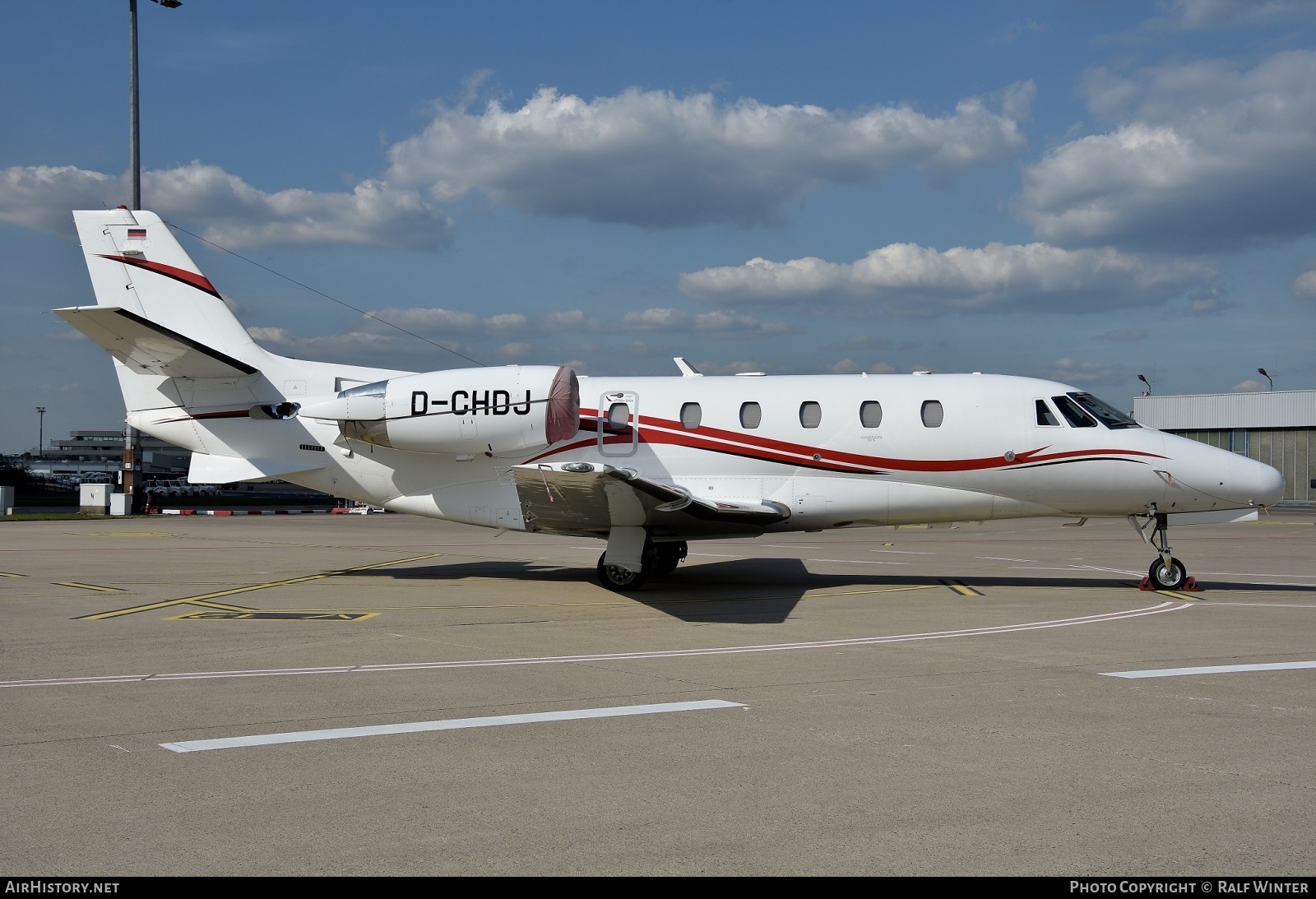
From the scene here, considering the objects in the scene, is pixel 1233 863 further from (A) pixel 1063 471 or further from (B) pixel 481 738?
(A) pixel 1063 471

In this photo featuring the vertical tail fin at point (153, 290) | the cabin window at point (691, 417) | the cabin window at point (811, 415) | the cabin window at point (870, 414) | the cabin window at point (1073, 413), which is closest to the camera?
the cabin window at point (1073, 413)

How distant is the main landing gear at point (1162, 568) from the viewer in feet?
50.2

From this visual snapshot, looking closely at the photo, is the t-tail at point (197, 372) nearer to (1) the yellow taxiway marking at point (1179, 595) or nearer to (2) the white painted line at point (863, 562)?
(2) the white painted line at point (863, 562)

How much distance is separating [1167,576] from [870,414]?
16.7 ft

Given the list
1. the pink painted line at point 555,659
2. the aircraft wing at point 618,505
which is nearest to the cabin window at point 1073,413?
the pink painted line at point 555,659

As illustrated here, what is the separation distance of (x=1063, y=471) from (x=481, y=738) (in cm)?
1148

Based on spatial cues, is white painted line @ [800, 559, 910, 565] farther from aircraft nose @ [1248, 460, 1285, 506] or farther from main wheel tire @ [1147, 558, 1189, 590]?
aircraft nose @ [1248, 460, 1285, 506]

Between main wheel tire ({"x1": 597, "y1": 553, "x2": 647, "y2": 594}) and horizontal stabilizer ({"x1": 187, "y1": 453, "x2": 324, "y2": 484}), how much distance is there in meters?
5.40

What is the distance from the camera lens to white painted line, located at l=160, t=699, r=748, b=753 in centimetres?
635

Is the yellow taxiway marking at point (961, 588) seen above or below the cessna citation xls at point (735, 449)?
below

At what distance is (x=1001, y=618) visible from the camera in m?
12.5

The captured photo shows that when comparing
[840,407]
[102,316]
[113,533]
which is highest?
[102,316]

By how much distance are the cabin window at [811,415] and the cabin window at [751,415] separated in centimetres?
64
